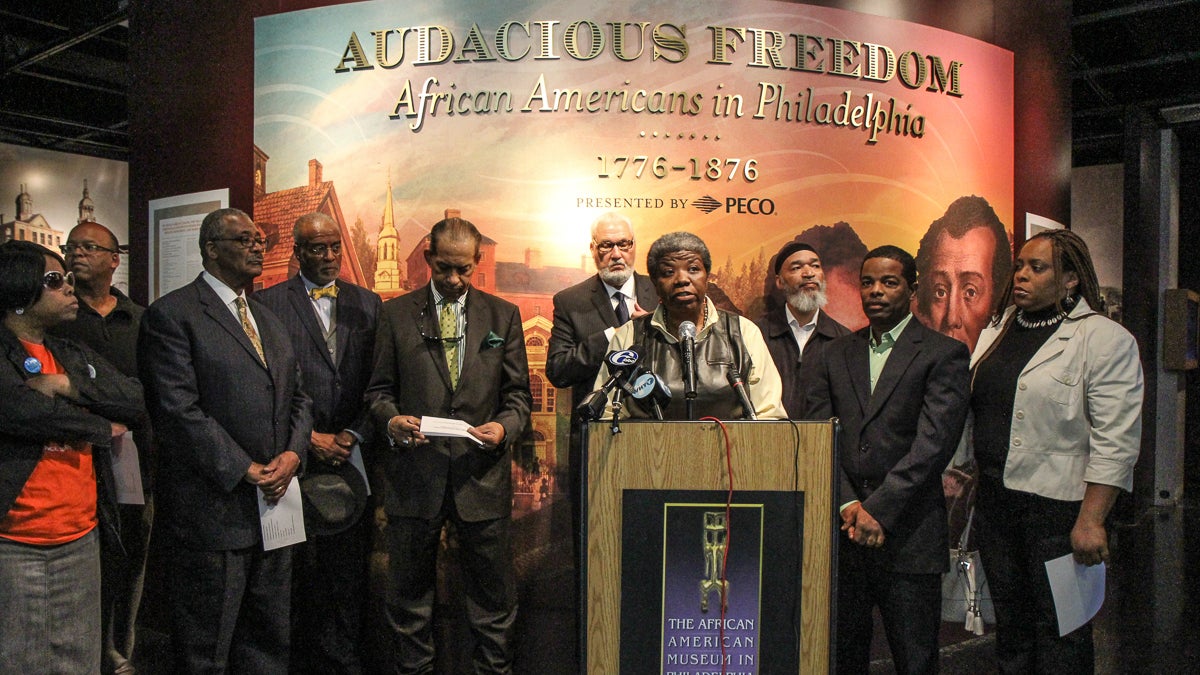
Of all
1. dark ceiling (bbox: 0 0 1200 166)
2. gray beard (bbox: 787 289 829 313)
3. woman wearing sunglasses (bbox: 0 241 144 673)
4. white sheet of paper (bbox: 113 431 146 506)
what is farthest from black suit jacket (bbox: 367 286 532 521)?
dark ceiling (bbox: 0 0 1200 166)

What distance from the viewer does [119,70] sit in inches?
448

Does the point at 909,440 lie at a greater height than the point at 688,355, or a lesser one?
lesser

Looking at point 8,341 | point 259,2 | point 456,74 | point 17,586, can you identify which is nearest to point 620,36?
point 456,74

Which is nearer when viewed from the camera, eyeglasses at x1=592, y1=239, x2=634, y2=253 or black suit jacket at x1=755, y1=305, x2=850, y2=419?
black suit jacket at x1=755, y1=305, x2=850, y2=419

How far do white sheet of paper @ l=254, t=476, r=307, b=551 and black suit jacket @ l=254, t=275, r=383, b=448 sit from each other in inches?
18.4

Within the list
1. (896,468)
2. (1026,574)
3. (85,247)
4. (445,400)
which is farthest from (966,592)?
(85,247)

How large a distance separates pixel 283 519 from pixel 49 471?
2.71 ft

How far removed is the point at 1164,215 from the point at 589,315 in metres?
8.71

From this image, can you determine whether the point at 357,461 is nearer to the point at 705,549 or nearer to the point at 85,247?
the point at 85,247

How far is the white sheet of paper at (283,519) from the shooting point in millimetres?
3178

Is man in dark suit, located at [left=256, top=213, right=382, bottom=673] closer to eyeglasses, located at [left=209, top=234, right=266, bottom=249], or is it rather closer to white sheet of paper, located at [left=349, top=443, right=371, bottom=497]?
white sheet of paper, located at [left=349, top=443, right=371, bottom=497]

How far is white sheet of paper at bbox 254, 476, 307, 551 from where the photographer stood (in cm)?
318

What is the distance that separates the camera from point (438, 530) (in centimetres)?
355

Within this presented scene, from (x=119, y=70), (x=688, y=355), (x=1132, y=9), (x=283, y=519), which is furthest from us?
(x=119, y=70)
